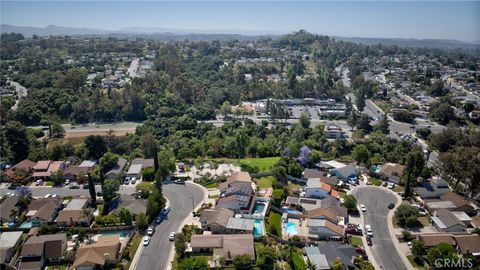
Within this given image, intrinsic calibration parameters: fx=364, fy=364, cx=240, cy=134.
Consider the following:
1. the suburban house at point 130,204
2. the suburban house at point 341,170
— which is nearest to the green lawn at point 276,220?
the suburban house at point 341,170

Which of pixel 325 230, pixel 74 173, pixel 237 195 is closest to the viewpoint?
pixel 325 230

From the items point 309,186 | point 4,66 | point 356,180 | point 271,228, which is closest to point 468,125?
point 356,180

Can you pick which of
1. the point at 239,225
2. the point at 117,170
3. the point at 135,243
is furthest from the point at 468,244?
the point at 117,170

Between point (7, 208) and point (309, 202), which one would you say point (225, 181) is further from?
point (7, 208)

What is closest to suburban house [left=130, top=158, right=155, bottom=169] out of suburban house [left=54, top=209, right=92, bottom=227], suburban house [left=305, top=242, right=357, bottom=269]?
suburban house [left=54, top=209, right=92, bottom=227]

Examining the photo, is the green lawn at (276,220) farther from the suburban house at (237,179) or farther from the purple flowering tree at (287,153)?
the purple flowering tree at (287,153)

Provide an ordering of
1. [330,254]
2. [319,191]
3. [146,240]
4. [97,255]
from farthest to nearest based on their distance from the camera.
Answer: [319,191]
[146,240]
[330,254]
[97,255]
